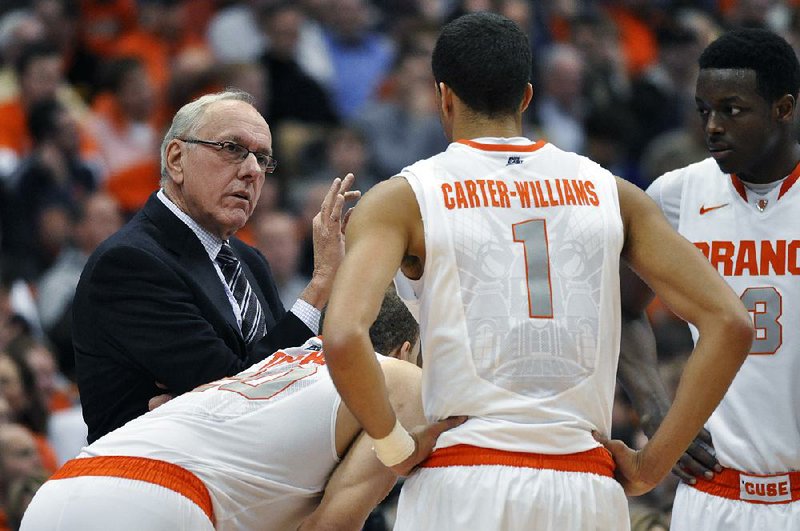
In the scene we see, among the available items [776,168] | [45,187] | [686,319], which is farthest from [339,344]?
[45,187]

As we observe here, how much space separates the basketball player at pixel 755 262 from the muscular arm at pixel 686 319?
3.03ft

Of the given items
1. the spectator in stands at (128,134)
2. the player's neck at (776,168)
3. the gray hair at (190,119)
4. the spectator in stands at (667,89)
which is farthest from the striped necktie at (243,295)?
the spectator in stands at (667,89)

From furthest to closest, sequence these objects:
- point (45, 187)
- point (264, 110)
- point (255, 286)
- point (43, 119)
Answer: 1. point (264, 110)
2. point (43, 119)
3. point (45, 187)
4. point (255, 286)

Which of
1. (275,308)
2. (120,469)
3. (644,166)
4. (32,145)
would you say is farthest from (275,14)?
(120,469)

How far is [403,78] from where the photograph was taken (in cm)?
1119

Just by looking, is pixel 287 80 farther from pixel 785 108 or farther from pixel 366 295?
pixel 366 295

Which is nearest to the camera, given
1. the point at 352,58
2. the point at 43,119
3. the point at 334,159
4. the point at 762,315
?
the point at 762,315

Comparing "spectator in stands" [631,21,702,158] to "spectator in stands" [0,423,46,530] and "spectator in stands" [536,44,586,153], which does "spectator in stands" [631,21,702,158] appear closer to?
"spectator in stands" [536,44,586,153]

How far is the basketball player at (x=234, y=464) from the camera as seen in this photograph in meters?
4.11

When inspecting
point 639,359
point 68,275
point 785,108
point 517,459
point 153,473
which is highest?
point 785,108

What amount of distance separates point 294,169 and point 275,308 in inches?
209

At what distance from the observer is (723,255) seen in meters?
4.85

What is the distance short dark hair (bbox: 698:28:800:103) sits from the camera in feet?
15.8

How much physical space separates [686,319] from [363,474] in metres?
1.12
